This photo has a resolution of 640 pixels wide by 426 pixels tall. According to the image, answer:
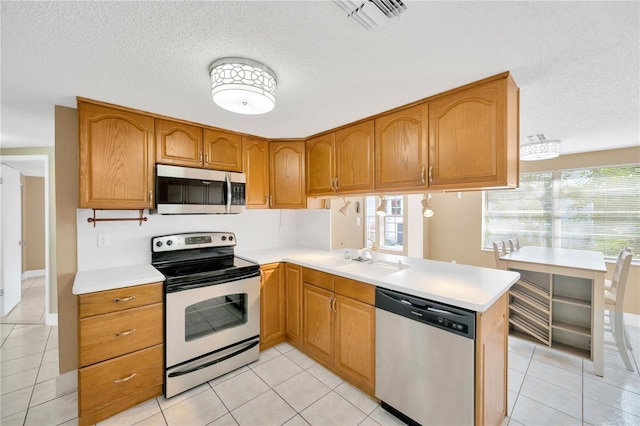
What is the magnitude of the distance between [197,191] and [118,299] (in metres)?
1.06

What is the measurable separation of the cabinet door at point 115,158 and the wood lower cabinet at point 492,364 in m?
2.64

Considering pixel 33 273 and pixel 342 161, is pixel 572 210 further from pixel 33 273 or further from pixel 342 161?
pixel 33 273

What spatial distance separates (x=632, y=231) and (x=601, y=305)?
2277 mm

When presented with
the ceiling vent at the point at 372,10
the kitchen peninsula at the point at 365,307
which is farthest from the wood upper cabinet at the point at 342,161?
the ceiling vent at the point at 372,10

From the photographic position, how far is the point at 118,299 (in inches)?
74.5

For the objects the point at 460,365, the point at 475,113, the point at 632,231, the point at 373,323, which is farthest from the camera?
the point at 632,231

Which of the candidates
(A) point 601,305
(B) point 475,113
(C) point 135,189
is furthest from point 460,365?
(C) point 135,189

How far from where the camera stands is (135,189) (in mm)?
2264

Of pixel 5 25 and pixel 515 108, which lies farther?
pixel 515 108

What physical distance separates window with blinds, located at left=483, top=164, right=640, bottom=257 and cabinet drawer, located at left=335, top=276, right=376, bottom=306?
3.96 meters

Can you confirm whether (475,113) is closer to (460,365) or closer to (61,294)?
(460,365)

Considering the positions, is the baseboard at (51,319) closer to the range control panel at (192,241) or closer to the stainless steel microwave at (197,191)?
the range control panel at (192,241)

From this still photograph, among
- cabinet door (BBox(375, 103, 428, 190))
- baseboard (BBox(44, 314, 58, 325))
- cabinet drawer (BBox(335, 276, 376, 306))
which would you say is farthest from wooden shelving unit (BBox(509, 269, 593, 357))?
baseboard (BBox(44, 314, 58, 325))

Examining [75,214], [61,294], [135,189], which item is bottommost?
[61,294]
